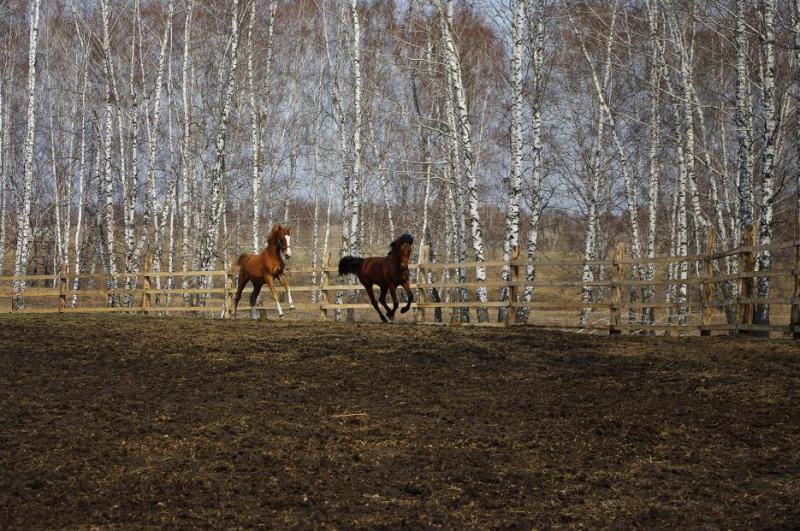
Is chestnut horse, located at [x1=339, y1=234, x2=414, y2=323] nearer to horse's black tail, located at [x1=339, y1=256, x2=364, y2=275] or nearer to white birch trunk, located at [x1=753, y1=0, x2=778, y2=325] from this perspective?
horse's black tail, located at [x1=339, y1=256, x2=364, y2=275]

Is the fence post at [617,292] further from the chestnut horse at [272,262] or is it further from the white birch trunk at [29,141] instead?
the white birch trunk at [29,141]

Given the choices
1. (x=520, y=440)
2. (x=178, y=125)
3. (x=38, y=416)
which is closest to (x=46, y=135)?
(x=178, y=125)

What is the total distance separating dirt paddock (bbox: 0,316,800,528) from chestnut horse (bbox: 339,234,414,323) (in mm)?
4000

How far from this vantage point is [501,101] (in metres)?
29.8

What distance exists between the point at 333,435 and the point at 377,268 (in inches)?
380

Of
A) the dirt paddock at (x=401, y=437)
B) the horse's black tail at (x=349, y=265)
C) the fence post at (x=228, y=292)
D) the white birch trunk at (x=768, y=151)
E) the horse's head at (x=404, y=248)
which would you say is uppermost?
the white birch trunk at (x=768, y=151)

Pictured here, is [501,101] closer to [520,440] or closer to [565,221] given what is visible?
[565,221]

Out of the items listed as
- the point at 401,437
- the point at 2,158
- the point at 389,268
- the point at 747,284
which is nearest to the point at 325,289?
the point at 389,268

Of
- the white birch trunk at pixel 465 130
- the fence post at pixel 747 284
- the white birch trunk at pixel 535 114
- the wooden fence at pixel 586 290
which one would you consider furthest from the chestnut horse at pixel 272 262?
the fence post at pixel 747 284

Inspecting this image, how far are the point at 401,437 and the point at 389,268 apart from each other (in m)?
9.42

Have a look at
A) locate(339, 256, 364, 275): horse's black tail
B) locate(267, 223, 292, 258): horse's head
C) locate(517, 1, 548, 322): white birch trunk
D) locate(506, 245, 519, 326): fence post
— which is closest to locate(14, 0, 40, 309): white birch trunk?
locate(267, 223, 292, 258): horse's head

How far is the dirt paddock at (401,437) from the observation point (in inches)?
188

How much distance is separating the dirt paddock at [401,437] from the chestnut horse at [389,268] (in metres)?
4.00

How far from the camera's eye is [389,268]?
1577 centimetres
